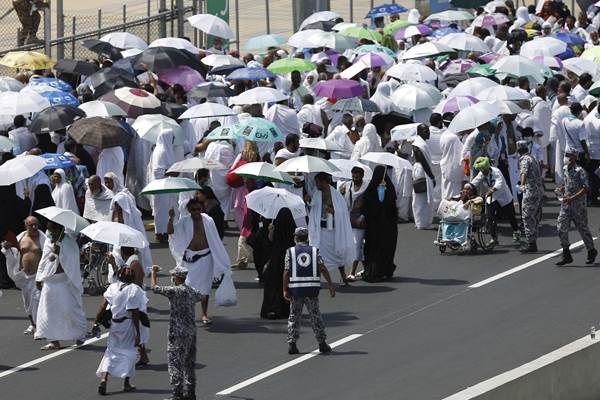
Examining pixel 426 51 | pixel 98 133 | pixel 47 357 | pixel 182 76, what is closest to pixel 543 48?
pixel 426 51

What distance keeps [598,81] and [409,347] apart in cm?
1166

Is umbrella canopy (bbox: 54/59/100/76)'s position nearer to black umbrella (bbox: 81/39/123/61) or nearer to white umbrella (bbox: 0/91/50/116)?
black umbrella (bbox: 81/39/123/61)

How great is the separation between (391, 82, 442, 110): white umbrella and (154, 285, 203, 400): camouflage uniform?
440 inches

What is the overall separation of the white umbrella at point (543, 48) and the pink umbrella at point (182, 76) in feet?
20.9

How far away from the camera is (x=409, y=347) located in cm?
1948

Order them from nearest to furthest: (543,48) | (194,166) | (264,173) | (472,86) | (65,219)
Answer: (65,219), (264,173), (194,166), (472,86), (543,48)

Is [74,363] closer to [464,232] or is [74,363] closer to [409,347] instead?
[409,347]

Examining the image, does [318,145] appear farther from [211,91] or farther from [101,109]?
[211,91]

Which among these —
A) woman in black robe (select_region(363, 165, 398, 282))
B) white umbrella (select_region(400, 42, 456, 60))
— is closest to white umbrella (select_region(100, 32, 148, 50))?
white umbrella (select_region(400, 42, 456, 60))

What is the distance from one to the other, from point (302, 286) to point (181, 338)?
1.92m

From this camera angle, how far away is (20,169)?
21766 millimetres

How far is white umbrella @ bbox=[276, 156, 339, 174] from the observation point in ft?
72.1

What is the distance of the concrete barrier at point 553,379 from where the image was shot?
1523cm

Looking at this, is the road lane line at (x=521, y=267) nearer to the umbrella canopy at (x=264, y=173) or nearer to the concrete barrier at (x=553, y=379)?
the umbrella canopy at (x=264, y=173)
